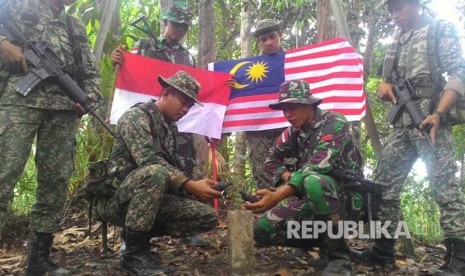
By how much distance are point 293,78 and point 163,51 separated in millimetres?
1507

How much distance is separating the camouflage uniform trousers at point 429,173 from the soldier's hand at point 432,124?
0.11m

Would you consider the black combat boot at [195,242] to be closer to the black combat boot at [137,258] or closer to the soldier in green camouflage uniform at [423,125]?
the black combat boot at [137,258]

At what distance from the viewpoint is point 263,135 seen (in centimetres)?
495

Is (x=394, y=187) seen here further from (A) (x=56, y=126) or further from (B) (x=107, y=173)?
(A) (x=56, y=126)

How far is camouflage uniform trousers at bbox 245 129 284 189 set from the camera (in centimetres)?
461

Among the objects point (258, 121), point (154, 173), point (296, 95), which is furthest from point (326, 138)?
point (258, 121)

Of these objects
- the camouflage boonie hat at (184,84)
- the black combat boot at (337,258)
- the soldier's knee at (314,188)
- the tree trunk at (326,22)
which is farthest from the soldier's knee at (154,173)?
the tree trunk at (326,22)

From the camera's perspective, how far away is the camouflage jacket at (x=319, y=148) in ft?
10.3

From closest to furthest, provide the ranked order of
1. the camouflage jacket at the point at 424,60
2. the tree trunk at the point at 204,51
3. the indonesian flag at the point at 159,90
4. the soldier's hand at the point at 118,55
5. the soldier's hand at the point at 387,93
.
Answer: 1. the camouflage jacket at the point at 424,60
2. the soldier's hand at the point at 387,93
3. the soldier's hand at the point at 118,55
4. the indonesian flag at the point at 159,90
5. the tree trunk at the point at 204,51

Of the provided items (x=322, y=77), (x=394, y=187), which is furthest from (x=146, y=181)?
(x=322, y=77)

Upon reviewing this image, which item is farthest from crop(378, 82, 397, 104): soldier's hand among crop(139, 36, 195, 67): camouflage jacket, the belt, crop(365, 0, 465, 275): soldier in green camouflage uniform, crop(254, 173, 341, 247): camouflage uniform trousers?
crop(139, 36, 195, 67): camouflage jacket

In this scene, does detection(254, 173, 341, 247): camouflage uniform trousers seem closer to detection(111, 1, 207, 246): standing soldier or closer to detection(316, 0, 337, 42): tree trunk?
detection(111, 1, 207, 246): standing soldier

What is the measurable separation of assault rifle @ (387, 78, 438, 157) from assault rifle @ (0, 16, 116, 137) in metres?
2.49

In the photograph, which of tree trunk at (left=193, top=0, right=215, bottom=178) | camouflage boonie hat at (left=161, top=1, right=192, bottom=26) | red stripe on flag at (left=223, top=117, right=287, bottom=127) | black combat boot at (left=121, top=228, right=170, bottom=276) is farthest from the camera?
tree trunk at (left=193, top=0, right=215, bottom=178)
